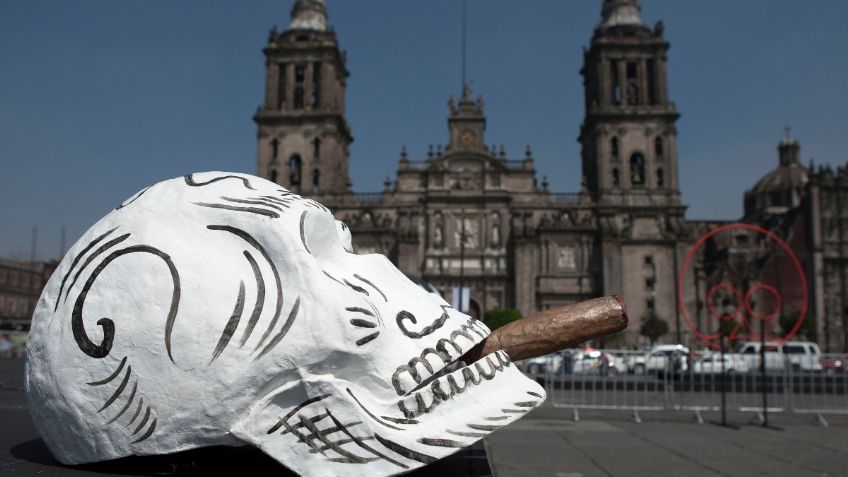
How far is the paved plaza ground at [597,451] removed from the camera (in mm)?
2477

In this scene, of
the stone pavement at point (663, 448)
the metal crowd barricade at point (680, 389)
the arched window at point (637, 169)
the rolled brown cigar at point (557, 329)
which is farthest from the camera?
the arched window at point (637, 169)

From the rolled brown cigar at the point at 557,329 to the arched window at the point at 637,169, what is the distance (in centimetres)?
3989

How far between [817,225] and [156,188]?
Answer: 157ft

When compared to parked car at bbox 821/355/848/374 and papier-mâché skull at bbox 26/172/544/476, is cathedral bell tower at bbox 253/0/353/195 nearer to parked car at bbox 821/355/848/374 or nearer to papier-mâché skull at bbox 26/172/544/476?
parked car at bbox 821/355/848/374

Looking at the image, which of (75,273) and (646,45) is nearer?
(75,273)

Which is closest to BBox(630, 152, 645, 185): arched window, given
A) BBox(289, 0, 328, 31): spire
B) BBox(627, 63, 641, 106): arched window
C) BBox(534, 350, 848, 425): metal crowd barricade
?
BBox(627, 63, 641, 106): arched window

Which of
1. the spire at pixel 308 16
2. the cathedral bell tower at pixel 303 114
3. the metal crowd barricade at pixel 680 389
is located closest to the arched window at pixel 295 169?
the cathedral bell tower at pixel 303 114

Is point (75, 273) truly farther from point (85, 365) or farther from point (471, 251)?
point (471, 251)

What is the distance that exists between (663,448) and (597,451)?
81 centimetres

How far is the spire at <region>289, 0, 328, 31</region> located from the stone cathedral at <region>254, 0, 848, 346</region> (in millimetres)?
1782

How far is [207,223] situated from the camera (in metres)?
2.44

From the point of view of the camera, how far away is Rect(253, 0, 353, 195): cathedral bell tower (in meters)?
40.7

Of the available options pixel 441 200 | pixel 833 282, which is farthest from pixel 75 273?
pixel 833 282

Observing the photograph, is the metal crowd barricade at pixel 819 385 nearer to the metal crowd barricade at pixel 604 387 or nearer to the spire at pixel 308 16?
the metal crowd barricade at pixel 604 387
